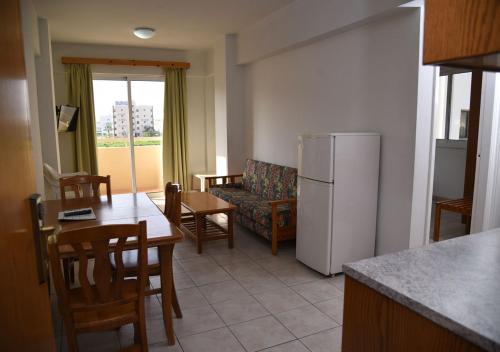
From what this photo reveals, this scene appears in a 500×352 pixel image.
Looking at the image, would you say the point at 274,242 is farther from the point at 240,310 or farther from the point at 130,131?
the point at 130,131

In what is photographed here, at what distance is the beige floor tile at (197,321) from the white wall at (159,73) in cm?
465

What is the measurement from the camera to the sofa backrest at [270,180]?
4.47 metres

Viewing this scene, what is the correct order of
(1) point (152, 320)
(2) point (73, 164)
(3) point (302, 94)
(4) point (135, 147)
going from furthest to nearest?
(4) point (135, 147) → (2) point (73, 164) → (3) point (302, 94) → (1) point (152, 320)

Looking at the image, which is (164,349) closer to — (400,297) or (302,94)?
(400,297)

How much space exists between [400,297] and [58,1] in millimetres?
4662

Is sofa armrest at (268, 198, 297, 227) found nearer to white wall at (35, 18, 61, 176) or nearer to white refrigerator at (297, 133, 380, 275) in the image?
white refrigerator at (297, 133, 380, 275)

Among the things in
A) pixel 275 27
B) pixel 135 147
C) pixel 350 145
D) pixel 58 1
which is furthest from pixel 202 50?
pixel 350 145

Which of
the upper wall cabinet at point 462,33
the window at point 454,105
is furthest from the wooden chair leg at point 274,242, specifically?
the window at point 454,105

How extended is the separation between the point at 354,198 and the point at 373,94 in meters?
1.00

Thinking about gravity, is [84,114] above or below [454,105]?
below

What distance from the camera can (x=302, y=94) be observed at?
454 centimetres

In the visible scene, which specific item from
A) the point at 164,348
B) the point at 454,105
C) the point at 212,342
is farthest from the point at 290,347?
the point at 454,105

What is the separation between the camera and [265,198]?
4.90 metres

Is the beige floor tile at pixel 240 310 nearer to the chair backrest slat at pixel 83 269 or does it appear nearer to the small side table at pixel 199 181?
the chair backrest slat at pixel 83 269
